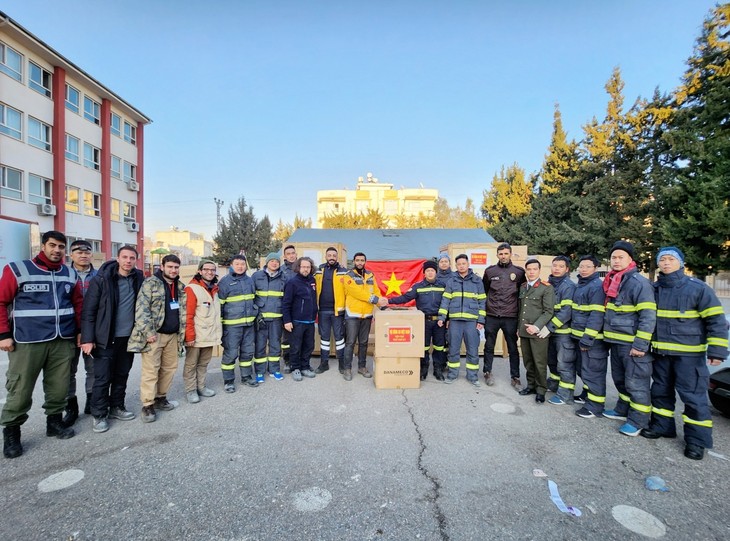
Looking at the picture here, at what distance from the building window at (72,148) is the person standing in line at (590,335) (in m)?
24.0

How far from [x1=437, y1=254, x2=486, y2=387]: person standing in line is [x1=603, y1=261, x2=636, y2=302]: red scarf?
1.55m

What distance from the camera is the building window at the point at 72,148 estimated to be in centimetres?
1858

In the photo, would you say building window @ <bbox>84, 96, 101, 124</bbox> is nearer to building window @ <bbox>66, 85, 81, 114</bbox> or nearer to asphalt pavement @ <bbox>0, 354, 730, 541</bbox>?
building window @ <bbox>66, 85, 81, 114</bbox>

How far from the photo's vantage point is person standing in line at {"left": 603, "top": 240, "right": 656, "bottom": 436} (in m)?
3.55

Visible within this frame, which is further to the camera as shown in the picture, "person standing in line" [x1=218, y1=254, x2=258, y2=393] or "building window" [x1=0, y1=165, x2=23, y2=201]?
"building window" [x1=0, y1=165, x2=23, y2=201]

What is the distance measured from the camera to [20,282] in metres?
3.21

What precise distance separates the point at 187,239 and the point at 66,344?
94843mm

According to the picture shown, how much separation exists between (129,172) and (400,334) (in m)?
25.9

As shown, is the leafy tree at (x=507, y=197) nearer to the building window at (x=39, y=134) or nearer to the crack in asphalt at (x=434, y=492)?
the crack in asphalt at (x=434, y=492)

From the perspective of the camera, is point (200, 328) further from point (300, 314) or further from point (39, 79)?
point (39, 79)

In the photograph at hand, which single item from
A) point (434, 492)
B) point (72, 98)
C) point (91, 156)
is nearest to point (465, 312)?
point (434, 492)

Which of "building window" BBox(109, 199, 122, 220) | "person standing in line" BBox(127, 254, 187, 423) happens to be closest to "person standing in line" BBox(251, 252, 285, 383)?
"person standing in line" BBox(127, 254, 187, 423)

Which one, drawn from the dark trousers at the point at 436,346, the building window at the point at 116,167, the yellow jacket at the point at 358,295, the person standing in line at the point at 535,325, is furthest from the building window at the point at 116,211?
the person standing in line at the point at 535,325

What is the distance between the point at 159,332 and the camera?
13.0 ft
